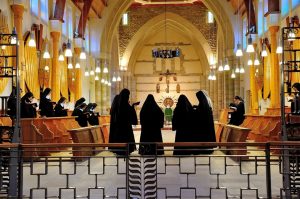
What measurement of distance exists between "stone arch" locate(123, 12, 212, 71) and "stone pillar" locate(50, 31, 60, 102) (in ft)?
50.4

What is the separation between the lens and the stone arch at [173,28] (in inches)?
1342

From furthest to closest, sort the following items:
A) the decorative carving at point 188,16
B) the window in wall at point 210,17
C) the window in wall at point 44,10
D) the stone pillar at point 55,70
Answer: the decorative carving at point 188,16 < the window in wall at point 210,17 < the stone pillar at point 55,70 < the window in wall at point 44,10

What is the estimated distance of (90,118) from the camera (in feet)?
52.1

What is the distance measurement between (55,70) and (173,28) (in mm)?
20023

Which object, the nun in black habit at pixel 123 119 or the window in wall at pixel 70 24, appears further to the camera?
the window in wall at pixel 70 24

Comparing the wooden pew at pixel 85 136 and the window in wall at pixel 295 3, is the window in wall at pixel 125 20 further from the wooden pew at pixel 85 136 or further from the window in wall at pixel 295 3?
the wooden pew at pixel 85 136

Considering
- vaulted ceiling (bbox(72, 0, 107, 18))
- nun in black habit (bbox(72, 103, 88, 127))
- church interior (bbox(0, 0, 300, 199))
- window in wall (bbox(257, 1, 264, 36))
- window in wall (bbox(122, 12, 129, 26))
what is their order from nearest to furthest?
church interior (bbox(0, 0, 300, 199)) → nun in black habit (bbox(72, 103, 88, 127)) → window in wall (bbox(257, 1, 264, 36)) → vaulted ceiling (bbox(72, 0, 107, 18)) → window in wall (bbox(122, 12, 129, 26))

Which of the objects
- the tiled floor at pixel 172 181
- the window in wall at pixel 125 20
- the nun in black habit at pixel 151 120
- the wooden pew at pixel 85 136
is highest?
the window in wall at pixel 125 20

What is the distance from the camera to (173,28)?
3778cm

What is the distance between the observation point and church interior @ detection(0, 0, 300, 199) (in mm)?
6520

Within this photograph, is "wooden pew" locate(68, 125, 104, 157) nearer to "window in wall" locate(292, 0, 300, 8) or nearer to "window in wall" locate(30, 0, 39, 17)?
"window in wall" locate(30, 0, 39, 17)

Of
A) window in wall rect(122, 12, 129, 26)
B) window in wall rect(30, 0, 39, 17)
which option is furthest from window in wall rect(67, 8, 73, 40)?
window in wall rect(122, 12, 129, 26)

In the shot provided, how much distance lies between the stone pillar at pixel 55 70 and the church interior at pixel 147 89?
0.04m

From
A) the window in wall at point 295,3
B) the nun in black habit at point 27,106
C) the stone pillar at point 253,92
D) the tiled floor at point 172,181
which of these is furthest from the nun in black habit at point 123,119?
the stone pillar at point 253,92
